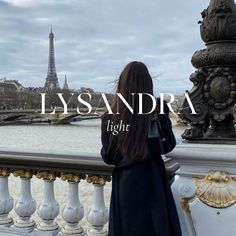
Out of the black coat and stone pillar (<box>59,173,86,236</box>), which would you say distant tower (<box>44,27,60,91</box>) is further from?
the black coat

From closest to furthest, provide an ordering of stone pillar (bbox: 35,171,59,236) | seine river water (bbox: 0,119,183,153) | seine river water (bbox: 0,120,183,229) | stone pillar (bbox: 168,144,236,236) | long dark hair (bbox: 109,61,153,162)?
long dark hair (bbox: 109,61,153,162) → stone pillar (bbox: 168,144,236,236) → stone pillar (bbox: 35,171,59,236) → seine river water (bbox: 0,120,183,229) → seine river water (bbox: 0,119,183,153)

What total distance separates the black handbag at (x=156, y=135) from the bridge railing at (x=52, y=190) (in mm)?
476

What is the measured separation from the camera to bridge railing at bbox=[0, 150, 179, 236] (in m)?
3.07

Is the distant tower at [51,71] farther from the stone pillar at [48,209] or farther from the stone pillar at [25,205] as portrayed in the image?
the stone pillar at [48,209]

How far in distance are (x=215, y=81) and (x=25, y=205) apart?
1.59 m

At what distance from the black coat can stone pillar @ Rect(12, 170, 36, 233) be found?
0.98m

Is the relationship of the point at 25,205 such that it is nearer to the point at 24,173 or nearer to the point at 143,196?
the point at 24,173

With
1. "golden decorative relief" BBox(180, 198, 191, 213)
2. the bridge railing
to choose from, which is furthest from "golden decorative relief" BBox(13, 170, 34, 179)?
"golden decorative relief" BBox(180, 198, 191, 213)

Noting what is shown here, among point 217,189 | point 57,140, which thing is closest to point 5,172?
point 217,189

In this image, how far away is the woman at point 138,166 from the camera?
245 cm

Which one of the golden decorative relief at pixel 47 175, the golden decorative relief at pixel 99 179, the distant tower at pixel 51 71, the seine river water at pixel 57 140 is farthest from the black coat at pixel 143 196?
the distant tower at pixel 51 71

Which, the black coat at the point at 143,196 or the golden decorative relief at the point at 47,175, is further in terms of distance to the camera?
the golden decorative relief at the point at 47,175

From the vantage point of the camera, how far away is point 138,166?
2479 millimetres

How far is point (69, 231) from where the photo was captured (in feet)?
10.4
